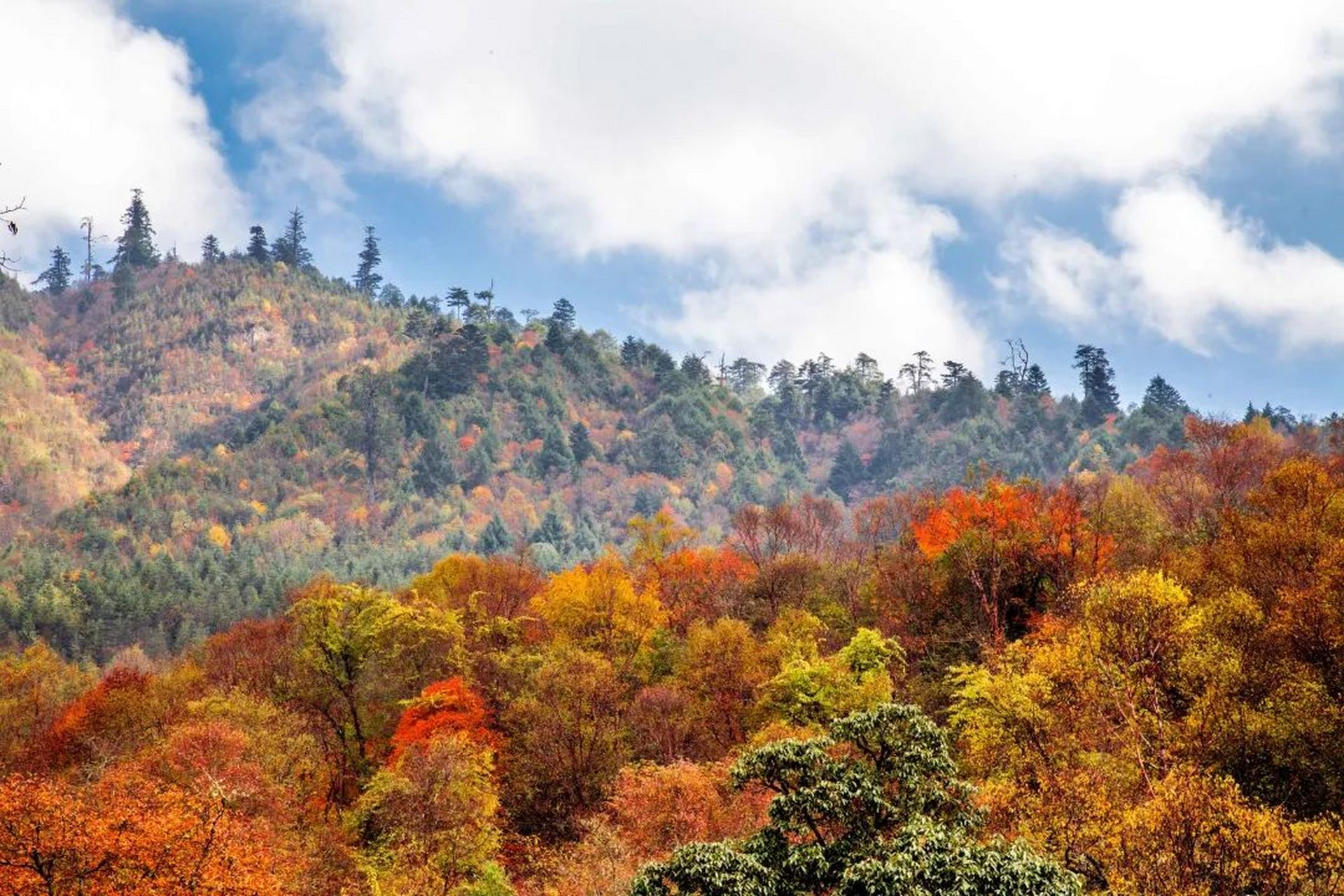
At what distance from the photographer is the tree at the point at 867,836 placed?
17.7 meters

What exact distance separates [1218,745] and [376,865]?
31783mm

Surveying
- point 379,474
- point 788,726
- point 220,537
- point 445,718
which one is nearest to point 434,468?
point 379,474

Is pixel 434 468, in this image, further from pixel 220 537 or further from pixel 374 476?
pixel 220 537

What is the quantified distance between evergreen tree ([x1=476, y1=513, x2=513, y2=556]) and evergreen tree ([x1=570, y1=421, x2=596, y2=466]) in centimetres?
3605

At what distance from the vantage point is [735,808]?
3133 cm

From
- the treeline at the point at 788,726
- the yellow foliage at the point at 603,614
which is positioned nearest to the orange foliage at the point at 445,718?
the treeline at the point at 788,726

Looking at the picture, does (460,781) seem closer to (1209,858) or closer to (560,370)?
(1209,858)

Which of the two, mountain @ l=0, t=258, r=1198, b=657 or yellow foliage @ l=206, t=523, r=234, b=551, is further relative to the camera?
yellow foliage @ l=206, t=523, r=234, b=551

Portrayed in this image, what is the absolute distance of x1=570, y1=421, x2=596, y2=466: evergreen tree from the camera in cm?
18375

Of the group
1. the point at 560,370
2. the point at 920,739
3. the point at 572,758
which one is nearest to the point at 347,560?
the point at 560,370

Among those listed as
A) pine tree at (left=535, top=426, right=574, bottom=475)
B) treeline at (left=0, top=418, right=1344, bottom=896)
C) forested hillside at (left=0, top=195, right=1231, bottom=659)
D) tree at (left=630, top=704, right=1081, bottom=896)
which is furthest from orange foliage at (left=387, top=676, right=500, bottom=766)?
pine tree at (left=535, top=426, right=574, bottom=475)

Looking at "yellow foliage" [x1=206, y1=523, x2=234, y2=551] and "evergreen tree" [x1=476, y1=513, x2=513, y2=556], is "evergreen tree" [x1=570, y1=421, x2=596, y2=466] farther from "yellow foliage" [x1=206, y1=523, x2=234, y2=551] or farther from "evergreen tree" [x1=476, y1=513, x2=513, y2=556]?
"yellow foliage" [x1=206, y1=523, x2=234, y2=551]

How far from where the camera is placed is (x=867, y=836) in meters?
20.8

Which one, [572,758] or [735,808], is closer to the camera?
[735,808]
